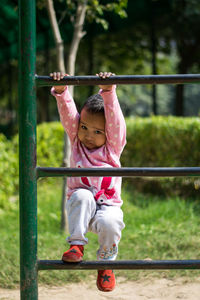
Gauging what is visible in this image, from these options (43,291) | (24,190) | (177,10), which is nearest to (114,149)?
(24,190)

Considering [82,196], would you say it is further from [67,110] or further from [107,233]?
[67,110]

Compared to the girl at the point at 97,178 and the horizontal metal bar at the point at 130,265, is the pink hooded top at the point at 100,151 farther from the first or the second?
the horizontal metal bar at the point at 130,265

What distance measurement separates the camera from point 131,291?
9.82ft

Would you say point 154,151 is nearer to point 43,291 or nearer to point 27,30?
point 43,291

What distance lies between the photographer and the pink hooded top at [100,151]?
220cm

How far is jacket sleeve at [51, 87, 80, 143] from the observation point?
7.43ft

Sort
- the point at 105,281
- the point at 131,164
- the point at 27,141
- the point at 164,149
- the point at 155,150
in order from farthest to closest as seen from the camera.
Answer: the point at 131,164, the point at 155,150, the point at 164,149, the point at 105,281, the point at 27,141

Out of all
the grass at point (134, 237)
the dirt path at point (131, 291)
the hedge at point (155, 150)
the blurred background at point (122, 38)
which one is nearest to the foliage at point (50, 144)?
the hedge at point (155, 150)

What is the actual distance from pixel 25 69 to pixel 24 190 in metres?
0.49

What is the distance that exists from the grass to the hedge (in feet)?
1.05

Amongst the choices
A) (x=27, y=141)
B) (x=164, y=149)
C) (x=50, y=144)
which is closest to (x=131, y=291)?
(x=27, y=141)

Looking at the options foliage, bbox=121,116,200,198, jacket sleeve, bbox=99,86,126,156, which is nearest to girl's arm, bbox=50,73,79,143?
jacket sleeve, bbox=99,86,126,156

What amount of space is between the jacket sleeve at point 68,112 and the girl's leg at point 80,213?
341mm

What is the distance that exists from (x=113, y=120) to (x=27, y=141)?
1.65 feet
